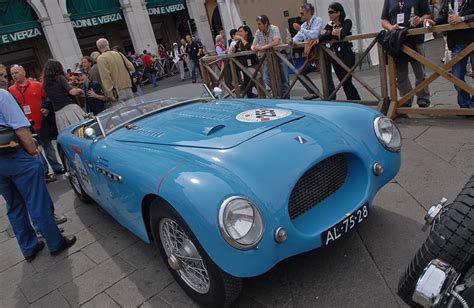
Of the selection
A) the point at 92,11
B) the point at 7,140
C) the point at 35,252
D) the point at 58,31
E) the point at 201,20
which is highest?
the point at 92,11

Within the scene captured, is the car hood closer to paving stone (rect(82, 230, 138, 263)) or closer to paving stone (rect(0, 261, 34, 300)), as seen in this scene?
paving stone (rect(82, 230, 138, 263))

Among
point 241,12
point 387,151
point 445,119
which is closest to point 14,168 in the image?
point 387,151

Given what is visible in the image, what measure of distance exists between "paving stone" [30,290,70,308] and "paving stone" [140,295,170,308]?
26.3 inches

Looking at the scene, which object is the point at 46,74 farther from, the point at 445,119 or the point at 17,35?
the point at 17,35

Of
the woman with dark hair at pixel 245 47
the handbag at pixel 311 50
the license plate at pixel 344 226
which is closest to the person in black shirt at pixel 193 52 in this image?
the woman with dark hair at pixel 245 47

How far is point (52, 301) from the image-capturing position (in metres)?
2.73

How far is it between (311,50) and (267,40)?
4.89 ft

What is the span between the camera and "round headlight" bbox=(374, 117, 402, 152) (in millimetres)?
2533

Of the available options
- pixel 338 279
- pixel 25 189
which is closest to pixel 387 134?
pixel 338 279

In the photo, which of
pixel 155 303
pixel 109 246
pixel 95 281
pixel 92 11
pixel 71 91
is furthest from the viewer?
pixel 92 11

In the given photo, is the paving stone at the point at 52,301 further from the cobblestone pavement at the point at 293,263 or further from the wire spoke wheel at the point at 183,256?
the wire spoke wheel at the point at 183,256

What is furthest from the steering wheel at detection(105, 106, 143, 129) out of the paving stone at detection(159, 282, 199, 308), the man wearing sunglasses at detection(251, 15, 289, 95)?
the man wearing sunglasses at detection(251, 15, 289, 95)

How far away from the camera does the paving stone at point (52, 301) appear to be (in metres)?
2.68

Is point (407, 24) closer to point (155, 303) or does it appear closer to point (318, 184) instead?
point (318, 184)
